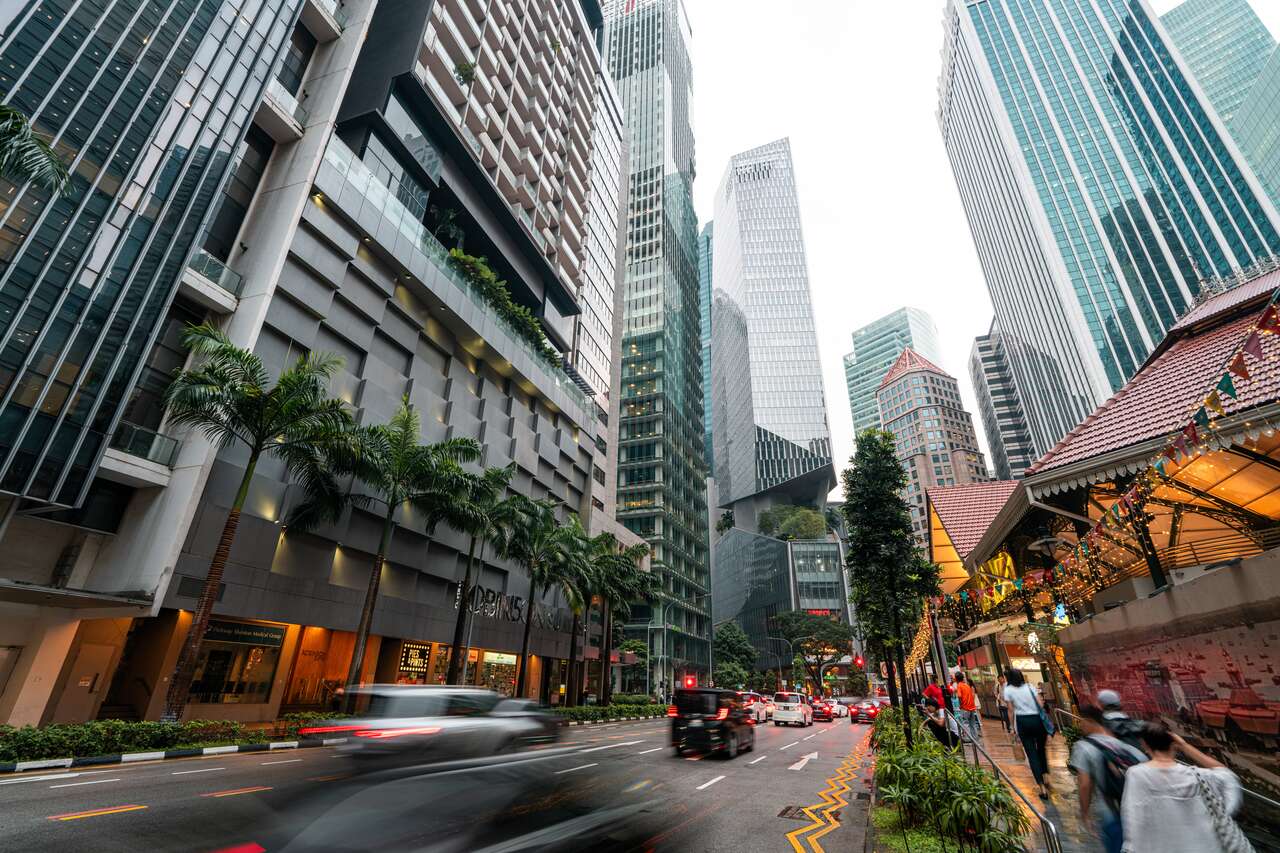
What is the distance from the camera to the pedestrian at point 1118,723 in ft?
16.1

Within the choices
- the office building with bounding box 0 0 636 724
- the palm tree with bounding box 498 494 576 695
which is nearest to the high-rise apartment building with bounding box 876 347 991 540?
the office building with bounding box 0 0 636 724

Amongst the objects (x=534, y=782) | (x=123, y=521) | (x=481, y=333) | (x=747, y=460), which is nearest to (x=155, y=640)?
(x=123, y=521)

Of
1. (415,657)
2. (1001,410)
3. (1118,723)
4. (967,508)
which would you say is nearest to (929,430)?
(1001,410)

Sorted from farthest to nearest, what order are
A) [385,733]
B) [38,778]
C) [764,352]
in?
[764,352] → [38,778] → [385,733]

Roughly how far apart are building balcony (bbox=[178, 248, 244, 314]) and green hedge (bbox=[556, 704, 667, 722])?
22699mm

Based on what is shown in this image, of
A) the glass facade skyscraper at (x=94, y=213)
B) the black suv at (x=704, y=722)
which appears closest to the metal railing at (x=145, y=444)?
the glass facade skyscraper at (x=94, y=213)

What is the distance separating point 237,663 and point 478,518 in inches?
419

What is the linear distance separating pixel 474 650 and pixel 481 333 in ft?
66.7

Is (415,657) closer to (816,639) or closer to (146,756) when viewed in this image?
(146,756)

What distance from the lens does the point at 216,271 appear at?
21547 mm

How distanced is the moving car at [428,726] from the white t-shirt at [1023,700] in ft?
24.8

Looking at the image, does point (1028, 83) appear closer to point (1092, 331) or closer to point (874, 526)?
point (1092, 331)

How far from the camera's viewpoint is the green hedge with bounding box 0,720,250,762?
11297 mm

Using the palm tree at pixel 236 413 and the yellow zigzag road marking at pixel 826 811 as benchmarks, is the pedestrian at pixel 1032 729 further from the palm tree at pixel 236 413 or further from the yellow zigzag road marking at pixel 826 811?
the palm tree at pixel 236 413
